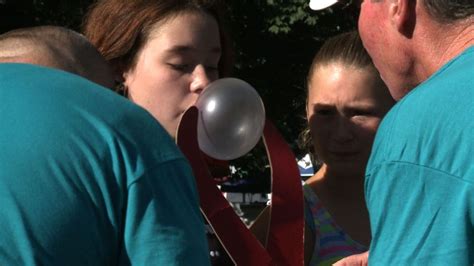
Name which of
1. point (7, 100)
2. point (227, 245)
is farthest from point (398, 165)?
point (227, 245)

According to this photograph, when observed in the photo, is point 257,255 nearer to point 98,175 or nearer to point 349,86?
point 349,86

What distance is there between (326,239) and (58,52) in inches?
67.9

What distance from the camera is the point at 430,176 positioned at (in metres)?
1.93

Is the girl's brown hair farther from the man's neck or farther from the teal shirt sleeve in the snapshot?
the teal shirt sleeve

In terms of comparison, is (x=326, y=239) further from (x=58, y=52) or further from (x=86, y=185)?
(x=86, y=185)

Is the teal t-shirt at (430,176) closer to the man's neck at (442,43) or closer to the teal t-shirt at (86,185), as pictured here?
the man's neck at (442,43)

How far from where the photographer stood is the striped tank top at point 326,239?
359 centimetres

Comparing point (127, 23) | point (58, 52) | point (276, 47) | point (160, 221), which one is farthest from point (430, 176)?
point (276, 47)

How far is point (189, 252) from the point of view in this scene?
189 cm

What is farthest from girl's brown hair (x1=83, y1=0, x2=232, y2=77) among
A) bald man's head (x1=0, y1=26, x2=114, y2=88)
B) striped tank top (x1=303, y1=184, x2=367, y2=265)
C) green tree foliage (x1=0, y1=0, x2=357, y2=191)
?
green tree foliage (x1=0, y1=0, x2=357, y2=191)

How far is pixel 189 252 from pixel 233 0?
1367 cm

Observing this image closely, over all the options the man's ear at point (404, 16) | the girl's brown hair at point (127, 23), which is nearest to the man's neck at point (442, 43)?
the man's ear at point (404, 16)

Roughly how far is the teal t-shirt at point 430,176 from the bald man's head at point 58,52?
26.9 inches

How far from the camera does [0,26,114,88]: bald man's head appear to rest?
2.19 m
